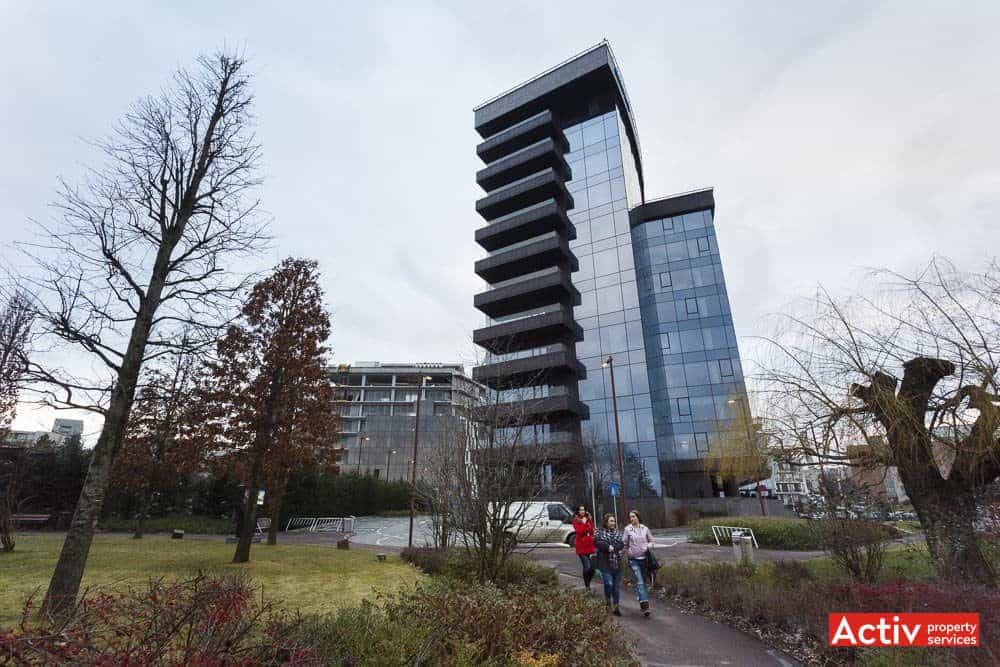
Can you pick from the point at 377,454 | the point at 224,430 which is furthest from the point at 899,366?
the point at 377,454

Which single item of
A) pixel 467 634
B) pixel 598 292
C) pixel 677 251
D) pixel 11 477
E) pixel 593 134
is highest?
pixel 593 134

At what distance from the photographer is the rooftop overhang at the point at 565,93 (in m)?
47.1

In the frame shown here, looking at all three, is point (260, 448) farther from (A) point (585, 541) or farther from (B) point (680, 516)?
(B) point (680, 516)

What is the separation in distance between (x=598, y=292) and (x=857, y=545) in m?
33.3

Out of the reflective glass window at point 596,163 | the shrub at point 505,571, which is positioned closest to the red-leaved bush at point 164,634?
the shrub at point 505,571

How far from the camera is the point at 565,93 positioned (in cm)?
4919

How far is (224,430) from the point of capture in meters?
14.6

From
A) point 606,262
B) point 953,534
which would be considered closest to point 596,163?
point 606,262

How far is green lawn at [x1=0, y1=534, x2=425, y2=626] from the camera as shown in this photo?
28.0 feet

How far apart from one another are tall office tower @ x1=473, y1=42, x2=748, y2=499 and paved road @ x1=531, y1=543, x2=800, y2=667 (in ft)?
71.7

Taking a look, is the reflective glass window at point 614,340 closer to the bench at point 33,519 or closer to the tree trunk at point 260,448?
the tree trunk at point 260,448

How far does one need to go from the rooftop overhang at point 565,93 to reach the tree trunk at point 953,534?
47.8 metres

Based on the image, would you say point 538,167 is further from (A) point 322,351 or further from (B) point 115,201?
(B) point 115,201

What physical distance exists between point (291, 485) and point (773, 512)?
3462 centimetres
